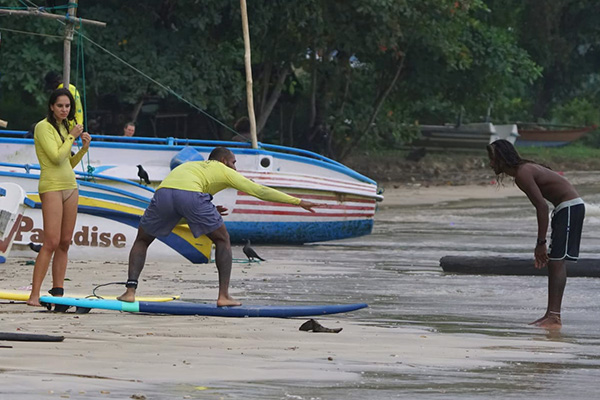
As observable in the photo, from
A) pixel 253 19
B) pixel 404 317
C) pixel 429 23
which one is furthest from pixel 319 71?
pixel 404 317

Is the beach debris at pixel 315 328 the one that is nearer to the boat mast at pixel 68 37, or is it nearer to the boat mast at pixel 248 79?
the boat mast at pixel 68 37

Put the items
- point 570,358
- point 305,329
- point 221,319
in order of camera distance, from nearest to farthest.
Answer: point 570,358
point 305,329
point 221,319

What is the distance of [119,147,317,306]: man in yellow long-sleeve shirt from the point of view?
9875 millimetres

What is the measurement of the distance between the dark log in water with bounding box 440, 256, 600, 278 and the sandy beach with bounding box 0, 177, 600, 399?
2.39m

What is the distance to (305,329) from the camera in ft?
29.4

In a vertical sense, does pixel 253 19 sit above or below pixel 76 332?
above

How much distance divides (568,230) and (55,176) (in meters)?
3.84

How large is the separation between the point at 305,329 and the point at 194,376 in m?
2.14

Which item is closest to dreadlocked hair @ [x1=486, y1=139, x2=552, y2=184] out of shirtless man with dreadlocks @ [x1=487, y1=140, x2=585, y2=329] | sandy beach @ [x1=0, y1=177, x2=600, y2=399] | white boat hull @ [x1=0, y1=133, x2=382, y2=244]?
shirtless man with dreadlocks @ [x1=487, y1=140, x2=585, y2=329]

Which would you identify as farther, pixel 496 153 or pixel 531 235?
pixel 531 235

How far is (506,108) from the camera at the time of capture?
43906 millimetres

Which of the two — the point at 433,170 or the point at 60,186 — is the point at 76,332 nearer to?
the point at 60,186

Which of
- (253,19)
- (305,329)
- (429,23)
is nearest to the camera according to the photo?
(305,329)

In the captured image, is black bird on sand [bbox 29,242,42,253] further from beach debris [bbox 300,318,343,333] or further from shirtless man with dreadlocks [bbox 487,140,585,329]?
shirtless man with dreadlocks [bbox 487,140,585,329]
